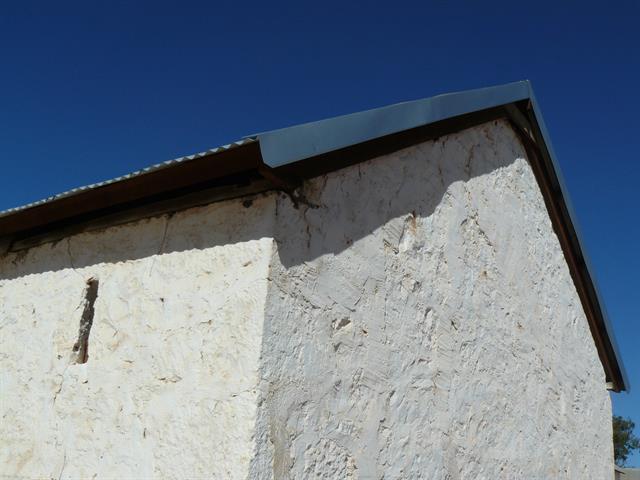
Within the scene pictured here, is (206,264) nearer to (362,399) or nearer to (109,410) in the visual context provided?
(109,410)

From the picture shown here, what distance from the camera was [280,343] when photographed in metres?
3.14

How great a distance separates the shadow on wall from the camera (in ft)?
10.9

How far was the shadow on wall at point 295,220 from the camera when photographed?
3.33 meters

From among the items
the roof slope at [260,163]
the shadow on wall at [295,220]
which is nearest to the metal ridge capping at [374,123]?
the roof slope at [260,163]

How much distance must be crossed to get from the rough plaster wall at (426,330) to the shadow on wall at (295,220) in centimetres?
1

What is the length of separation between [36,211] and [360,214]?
1.86m

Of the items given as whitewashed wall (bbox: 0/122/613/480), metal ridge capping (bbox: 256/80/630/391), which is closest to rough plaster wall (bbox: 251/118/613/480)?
whitewashed wall (bbox: 0/122/613/480)

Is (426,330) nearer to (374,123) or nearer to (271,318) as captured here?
(374,123)

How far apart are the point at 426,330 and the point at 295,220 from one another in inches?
53.0

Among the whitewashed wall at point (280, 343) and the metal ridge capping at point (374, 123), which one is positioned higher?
the metal ridge capping at point (374, 123)

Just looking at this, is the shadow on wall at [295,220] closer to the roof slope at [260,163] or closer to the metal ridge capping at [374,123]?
the roof slope at [260,163]

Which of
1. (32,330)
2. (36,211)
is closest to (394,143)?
(36,211)

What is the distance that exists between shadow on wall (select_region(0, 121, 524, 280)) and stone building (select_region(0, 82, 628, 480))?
1 centimetres

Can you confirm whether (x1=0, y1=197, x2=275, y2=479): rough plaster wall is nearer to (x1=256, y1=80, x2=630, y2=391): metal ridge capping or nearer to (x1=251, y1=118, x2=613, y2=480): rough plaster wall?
(x1=251, y1=118, x2=613, y2=480): rough plaster wall
